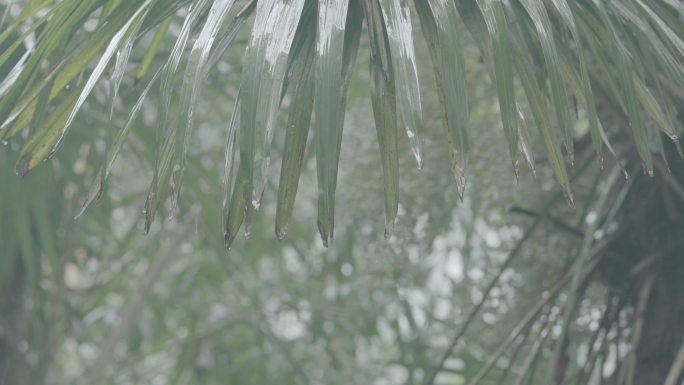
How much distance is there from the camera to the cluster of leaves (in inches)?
28.0

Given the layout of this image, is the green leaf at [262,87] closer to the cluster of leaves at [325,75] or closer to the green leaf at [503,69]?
the cluster of leaves at [325,75]

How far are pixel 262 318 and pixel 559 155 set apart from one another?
5.48 ft

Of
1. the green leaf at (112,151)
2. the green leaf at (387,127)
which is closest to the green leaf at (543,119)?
the green leaf at (387,127)

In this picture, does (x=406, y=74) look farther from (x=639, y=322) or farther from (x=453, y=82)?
(x=639, y=322)

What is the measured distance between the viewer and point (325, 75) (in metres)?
0.70

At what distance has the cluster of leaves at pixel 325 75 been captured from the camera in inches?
28.0

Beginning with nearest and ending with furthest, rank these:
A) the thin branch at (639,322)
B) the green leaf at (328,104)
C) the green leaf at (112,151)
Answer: the green leaf at (328,104)
the green leaf at (112,151)
the thin branch at (639,322)

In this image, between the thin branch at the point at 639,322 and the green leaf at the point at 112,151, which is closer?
the green leaf at the point at 112,151

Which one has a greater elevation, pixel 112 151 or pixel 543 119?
pixel 112 151

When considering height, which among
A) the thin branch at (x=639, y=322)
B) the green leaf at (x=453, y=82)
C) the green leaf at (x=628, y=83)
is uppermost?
the green leaf at (x=453, y=82)

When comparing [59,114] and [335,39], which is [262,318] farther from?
[335,39]

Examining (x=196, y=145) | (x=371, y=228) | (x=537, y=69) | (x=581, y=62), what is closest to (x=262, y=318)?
(x=196, y=145)

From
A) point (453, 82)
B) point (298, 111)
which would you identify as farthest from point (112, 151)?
point (453, 82)

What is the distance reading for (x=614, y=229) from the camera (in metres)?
1.45
